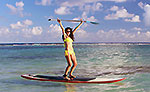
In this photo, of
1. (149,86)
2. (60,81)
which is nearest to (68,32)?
(60,81)

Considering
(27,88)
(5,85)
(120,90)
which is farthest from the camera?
Result: (5,85)

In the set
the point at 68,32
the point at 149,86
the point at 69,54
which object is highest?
the point at 68,32

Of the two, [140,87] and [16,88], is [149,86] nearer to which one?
[140,87]

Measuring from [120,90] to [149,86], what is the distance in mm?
1697

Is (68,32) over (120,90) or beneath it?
over

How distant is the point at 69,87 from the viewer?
30.5 ft

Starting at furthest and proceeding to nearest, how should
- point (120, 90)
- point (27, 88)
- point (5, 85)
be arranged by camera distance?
1. point (5, 85)
2. point (27, 88)
3. point (120, 90)

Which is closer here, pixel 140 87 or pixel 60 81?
pixel 140 87

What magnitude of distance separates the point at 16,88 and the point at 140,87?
5.80 metres

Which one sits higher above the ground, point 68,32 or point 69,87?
point 68,32

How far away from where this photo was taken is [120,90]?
8641 mm

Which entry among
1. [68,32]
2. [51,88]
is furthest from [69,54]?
[51,88]

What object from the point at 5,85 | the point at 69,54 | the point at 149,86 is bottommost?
the point at 149,86

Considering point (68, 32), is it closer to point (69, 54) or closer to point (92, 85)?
point (69, 54)
